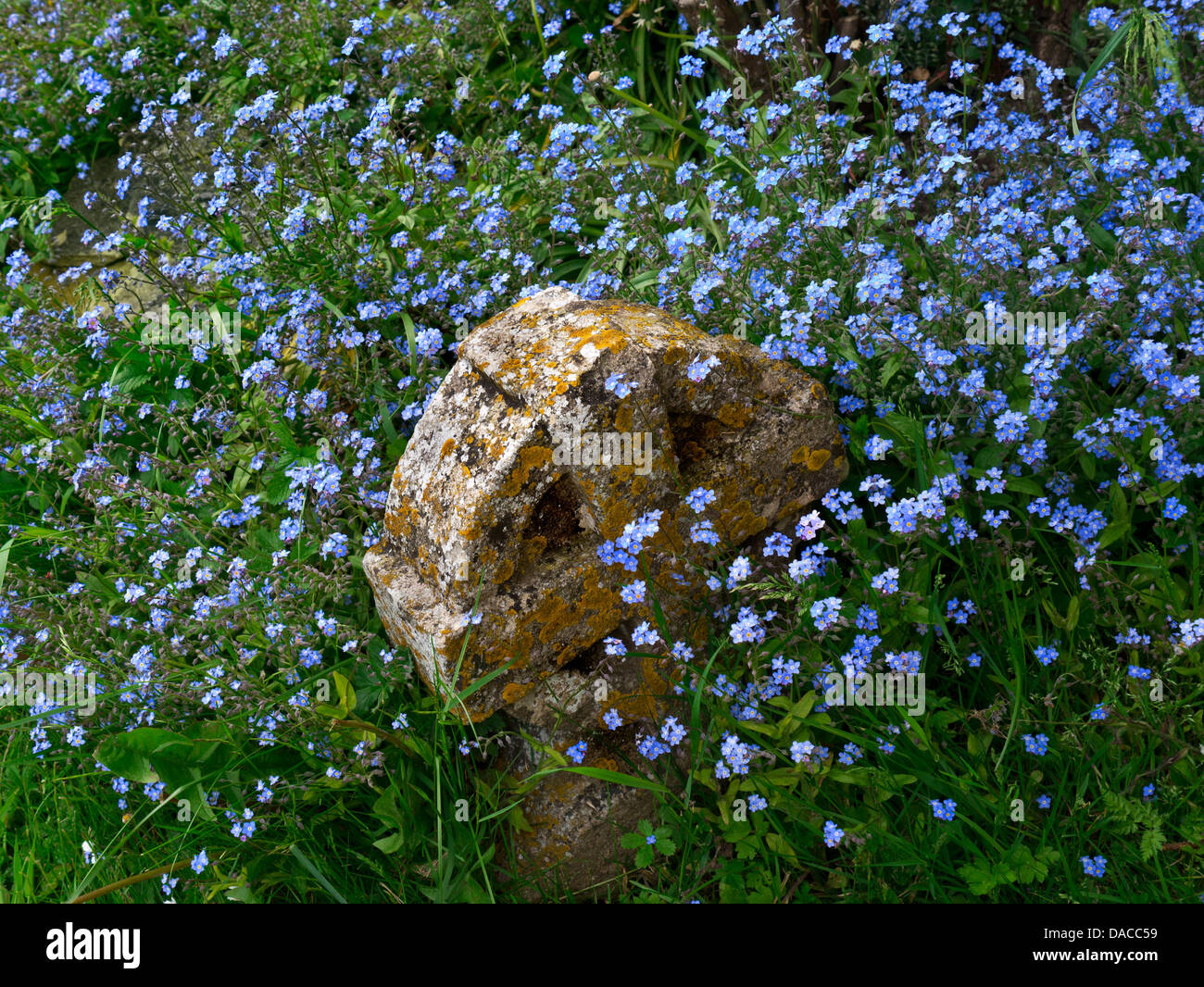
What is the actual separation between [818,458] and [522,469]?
1.16 meters

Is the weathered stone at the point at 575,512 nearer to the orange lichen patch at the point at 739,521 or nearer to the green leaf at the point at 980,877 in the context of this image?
the orange lichen patch at the point at 739,521

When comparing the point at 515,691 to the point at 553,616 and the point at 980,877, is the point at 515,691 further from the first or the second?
the point at 980,877

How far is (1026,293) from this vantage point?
3.80m

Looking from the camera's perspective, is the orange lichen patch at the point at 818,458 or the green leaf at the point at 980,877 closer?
the green leaf at the point at 980,877

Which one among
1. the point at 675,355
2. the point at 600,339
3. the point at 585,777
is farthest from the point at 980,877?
the point at 600,339

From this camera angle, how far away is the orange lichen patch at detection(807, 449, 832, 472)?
361cm

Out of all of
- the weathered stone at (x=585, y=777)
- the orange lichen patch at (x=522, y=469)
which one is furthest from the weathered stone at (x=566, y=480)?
the weathered stone at (x=585, y=777)

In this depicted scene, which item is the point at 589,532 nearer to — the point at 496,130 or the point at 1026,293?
the point at 1026,293

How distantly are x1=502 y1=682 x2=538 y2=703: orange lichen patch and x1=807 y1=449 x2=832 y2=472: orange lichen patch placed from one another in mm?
1320

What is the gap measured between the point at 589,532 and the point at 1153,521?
2.30 metres

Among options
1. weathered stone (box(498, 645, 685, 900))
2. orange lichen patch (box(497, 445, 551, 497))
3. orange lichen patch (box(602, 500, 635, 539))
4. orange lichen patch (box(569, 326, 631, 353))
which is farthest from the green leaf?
orange lichen patch (box(569, 326, 631, 353))

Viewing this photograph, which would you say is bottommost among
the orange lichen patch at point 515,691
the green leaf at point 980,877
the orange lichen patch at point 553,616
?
the green leaf at point 980,877

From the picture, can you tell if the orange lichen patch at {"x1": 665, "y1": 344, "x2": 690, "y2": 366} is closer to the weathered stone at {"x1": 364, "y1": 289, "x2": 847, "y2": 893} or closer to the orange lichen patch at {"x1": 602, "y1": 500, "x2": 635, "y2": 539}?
the weathered stone at {"x1": 364, "y1": 289, "x2": 847, "y2": 893}

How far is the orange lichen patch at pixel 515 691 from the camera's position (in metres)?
3.33
